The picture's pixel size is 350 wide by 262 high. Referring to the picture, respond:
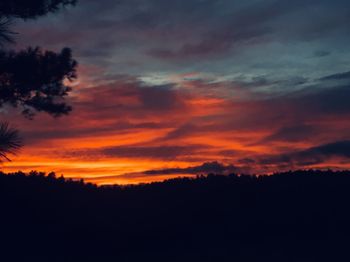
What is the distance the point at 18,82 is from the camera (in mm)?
18375

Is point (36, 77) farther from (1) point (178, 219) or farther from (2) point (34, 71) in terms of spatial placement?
(1) point (178, 219)

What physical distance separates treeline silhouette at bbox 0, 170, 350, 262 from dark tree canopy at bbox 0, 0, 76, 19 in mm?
5292

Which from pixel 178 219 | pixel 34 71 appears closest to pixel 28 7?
pixel 34 71

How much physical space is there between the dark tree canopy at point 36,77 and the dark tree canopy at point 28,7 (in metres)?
1.24

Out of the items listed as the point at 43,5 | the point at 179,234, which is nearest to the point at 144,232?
the point at 179,234

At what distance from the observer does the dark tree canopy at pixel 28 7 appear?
1831 centimetres

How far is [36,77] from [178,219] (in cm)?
660

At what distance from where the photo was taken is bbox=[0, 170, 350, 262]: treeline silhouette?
1407 centimetres

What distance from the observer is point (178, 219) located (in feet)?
53.4

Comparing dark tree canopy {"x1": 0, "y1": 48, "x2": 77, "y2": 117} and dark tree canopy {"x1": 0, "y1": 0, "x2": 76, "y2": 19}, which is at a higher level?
dark tree canopy {"x1": 0, "y1": 0, "x2": 76, "y2": 19}

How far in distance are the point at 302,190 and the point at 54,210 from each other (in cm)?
779

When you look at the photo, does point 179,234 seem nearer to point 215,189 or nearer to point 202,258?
point 202,258

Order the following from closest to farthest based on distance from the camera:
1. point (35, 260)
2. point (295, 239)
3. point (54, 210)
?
1. point (35, 260)
2. point (295, 239)
3. point (54, 210)

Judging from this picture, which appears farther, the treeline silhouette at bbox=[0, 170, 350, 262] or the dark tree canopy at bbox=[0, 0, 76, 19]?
the dark tree canopy at bbox=[0, 0, 76, 19]
